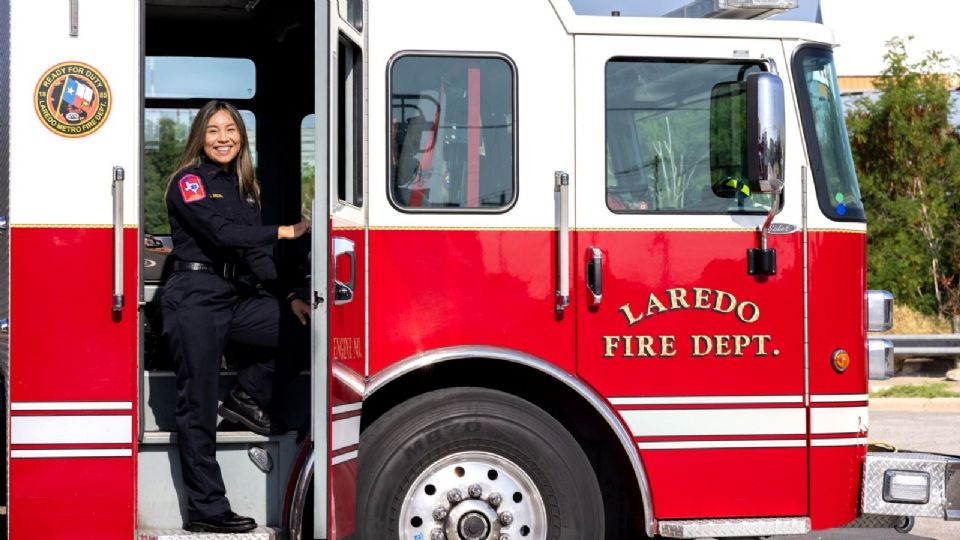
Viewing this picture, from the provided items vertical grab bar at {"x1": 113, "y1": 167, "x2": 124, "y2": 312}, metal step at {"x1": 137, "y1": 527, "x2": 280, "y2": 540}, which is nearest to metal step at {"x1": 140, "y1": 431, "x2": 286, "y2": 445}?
metal step at {"x1": 137, "y1": 527, "x2": 280, "y2": 540}

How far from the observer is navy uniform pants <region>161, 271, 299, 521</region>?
5.30 meters

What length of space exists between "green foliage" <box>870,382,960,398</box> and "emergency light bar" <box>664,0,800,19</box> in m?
9.66

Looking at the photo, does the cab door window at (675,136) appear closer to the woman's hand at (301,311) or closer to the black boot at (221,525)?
the woman's hand at (301,311)

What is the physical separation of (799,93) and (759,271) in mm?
820

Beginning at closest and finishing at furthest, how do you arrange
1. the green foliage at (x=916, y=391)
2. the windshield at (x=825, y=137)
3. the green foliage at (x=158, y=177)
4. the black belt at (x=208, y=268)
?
1. the black belt at (x=208, y=268)
2. the windshield at (x=825, y=137)
3. the green foliage at (x=158, y=177)
4. the green foliage at (x=916, y=391)

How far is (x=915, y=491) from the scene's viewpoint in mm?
5629

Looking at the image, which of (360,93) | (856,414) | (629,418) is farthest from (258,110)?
(856,414)

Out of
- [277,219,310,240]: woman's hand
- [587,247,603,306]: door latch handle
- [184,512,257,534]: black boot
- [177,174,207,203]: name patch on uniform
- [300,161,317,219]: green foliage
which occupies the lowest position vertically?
[184,512,257,534]: black boot

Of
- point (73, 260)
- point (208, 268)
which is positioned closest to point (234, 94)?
point (208, 268)

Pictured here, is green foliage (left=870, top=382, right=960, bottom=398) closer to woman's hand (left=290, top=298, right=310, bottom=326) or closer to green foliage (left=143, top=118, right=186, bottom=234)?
green foliage (left=143, top=118, right=186, bottom=234)

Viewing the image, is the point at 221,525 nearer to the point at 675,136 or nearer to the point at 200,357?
the point at 200,357

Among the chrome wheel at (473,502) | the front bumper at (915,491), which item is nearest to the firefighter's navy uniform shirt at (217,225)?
the chrome wheel at (473,502)

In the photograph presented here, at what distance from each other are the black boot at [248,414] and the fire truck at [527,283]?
58 millimetres

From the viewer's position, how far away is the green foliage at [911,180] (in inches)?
774
